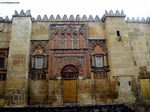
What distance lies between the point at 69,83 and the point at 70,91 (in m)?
0.44

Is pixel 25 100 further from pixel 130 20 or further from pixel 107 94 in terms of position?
pixel 130 20

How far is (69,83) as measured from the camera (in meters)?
12.0

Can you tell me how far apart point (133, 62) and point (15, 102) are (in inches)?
266

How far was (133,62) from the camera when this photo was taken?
488 inches

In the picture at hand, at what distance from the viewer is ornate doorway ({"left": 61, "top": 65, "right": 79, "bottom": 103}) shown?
11705 mm

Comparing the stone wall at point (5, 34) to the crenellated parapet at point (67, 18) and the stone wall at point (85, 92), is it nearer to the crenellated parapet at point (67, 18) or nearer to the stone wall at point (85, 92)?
the crenellated parapet at point (67, 18)

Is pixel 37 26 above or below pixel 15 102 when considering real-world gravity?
above

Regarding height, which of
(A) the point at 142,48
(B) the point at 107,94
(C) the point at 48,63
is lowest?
(B) the point at 107,94

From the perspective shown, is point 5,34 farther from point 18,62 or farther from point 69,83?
point 69,83

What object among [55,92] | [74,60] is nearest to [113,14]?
[74,60]

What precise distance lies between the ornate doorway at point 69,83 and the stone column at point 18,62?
2.04 m

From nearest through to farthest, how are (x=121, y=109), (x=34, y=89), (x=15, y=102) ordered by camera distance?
1. (x=121, y=109)
2. (x=15, y=102)
3. (x=34, y=89)

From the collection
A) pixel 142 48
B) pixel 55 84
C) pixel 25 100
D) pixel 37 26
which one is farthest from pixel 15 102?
pixel 142 48

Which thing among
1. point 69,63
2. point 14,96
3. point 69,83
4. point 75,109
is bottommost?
point 75,109
